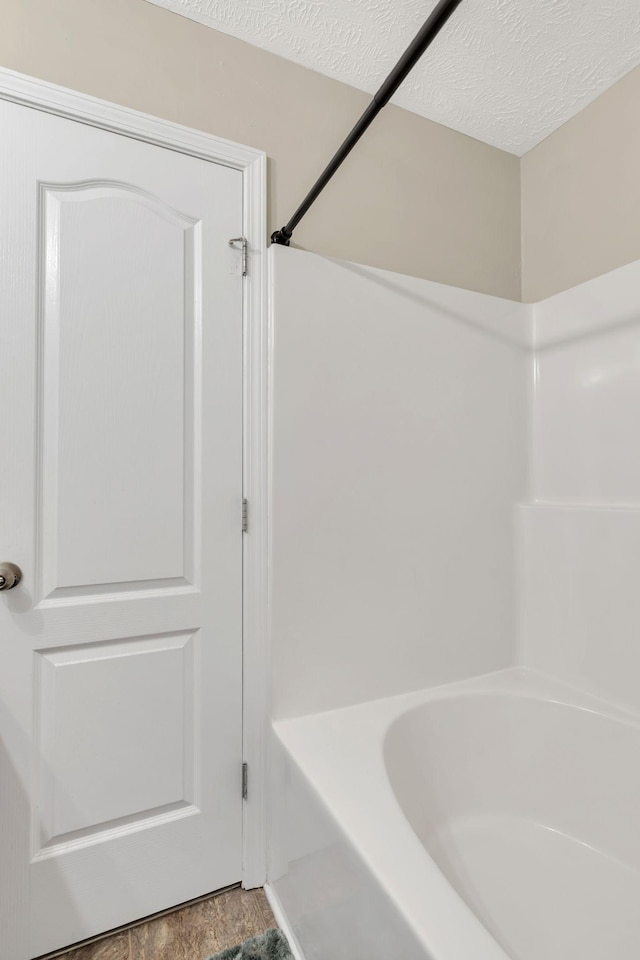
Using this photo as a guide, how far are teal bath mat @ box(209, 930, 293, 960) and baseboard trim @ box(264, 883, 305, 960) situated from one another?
0.01 meters

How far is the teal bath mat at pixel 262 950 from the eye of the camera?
3.77 feet

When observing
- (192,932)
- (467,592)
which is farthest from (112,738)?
(467,592)

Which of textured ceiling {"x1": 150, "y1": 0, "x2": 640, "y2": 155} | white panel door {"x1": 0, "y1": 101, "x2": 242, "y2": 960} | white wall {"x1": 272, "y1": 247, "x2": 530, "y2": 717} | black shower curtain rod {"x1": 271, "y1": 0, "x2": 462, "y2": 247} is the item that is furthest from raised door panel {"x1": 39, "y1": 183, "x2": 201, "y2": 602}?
textured ceiling {"x1": 150, "y1": 0, "x2": 640, "y2": 155}

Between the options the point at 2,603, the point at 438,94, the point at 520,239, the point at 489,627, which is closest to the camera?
the point at 2,603

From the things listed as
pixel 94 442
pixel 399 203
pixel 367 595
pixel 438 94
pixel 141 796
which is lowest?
pixel 141 796

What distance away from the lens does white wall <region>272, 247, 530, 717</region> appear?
1396 mm

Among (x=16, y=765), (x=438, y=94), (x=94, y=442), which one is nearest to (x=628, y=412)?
(x=438, y=94)

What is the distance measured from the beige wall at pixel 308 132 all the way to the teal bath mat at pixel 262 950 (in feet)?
6.22

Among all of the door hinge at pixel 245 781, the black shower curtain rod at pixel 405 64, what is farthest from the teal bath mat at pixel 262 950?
the black shower curtain rod at pixel 405 64

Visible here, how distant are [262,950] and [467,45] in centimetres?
252

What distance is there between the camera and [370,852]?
863 millimetres

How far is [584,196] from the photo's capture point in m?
1.69

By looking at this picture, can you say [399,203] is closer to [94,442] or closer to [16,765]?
[94,442]

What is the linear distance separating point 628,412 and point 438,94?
48.2 inches
